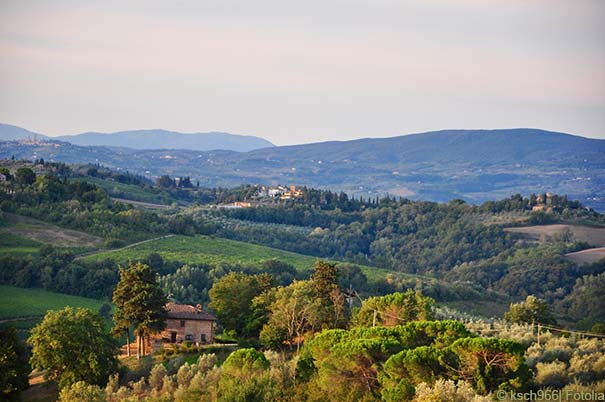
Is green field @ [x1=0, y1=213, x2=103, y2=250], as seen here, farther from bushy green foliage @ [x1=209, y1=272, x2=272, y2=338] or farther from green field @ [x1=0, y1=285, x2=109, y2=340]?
bushy green foliage @ [x1=209, y1=272, x2=272, y2=338]

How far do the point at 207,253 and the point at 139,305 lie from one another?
33.9 meters

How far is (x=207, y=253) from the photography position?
76125 mm

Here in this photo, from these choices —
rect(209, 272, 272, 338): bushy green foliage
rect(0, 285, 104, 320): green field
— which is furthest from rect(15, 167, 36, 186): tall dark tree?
rect(209, 272, 272, 338): bushy green foliage

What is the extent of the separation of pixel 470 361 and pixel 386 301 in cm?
1329

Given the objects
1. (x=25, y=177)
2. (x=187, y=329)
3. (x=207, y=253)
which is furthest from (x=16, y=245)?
(x=187, y=329)

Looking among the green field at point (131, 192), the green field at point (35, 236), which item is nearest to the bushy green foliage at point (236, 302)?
the green field at point (35, 236)

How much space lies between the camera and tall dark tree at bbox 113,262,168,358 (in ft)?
138

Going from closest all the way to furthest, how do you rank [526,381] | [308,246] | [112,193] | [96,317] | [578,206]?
[526,381]
[96,317]
[308,246]
[112,193]
[578,206]

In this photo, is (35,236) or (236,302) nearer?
(236,302)

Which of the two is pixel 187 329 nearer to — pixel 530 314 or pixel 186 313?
pixel 186 313

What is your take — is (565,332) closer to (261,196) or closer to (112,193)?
(112,193)

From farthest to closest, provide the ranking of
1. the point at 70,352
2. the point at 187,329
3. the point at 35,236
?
the point at 35,236
the point at 187,329
the point at 70,352

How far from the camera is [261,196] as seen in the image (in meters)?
134

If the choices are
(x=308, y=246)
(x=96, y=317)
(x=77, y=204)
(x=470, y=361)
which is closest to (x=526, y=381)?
(x=470, y=361)
